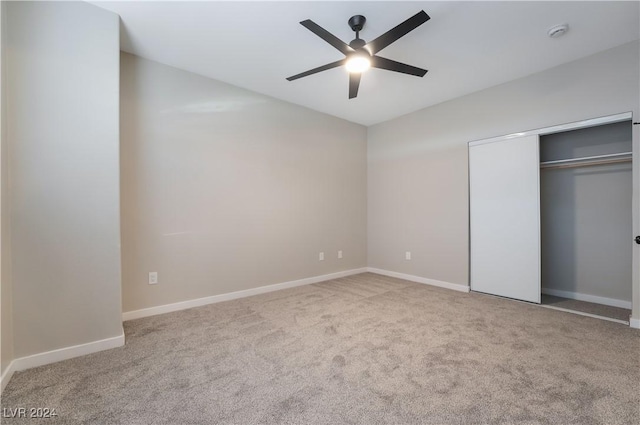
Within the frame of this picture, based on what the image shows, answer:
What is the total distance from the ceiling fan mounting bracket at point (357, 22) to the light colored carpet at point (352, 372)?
104 inches

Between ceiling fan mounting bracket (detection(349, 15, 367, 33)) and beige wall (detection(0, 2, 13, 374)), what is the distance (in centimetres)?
248

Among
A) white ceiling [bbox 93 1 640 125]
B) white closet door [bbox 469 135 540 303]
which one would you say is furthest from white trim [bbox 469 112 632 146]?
white ceiling [bbox 93 1 640 125]

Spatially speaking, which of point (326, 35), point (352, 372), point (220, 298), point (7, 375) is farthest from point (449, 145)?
point (7, 375)

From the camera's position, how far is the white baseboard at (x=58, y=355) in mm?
1878

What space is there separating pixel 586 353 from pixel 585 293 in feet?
5.71

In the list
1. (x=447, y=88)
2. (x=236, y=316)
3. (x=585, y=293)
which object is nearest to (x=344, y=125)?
(x=447, y=88)

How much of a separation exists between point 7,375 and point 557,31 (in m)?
4.99

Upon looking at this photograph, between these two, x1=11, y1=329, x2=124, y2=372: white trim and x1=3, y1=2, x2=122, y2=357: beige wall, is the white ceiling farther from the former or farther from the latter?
x1=11, y1=329, x2=124, y2=372: white trim

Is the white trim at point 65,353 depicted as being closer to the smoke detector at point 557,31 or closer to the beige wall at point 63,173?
the beige wall at point 63,173

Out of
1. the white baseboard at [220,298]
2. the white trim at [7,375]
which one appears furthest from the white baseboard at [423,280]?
the white trim at [7,375]

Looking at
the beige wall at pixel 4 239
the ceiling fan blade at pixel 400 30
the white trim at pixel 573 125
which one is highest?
the ceiling fan blade at pixel 400 30

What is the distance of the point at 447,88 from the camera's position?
361cm

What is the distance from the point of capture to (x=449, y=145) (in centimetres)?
403

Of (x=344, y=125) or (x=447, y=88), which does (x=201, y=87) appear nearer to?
(x=344, y=125)
